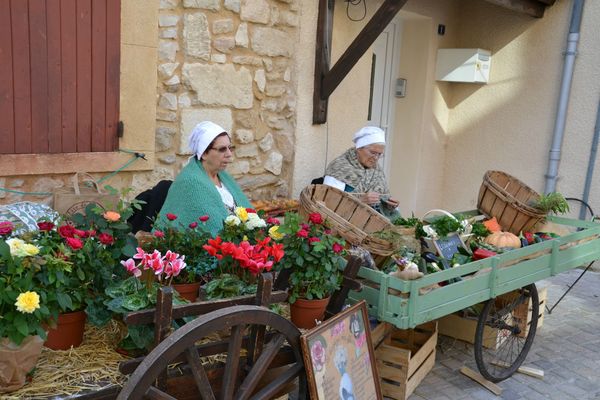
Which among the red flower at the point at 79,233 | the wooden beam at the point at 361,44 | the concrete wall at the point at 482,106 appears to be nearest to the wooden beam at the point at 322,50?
the wooden beam at the point at 361,44

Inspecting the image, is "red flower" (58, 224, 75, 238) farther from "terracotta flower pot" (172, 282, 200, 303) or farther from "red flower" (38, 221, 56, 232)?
"terracotta flower pot" (172, 282, 200, 303)

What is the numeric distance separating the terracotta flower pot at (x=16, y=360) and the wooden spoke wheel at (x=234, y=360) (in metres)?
0.35

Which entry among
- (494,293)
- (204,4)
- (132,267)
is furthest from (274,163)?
(132,267)

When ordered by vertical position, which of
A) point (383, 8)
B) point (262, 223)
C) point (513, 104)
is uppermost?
point (383, 8)

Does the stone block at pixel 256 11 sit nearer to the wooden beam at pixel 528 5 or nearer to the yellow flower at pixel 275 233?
the yellow flower at pixel 275 233

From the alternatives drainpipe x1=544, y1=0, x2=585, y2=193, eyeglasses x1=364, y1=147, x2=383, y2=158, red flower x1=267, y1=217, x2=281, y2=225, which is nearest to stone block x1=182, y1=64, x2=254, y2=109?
eyeglasses x1=364, y1=147, x2=383, y2=158

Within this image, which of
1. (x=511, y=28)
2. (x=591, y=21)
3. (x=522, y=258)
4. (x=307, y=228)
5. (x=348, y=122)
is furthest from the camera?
(x=511, y=28)

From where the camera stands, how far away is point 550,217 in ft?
15.2

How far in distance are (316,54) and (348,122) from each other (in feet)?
2.65

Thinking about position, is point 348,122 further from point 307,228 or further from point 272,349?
point 272,349

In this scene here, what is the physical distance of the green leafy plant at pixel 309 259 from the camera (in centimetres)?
272

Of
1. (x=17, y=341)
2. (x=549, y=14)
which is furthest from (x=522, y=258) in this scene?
(x=549, y=14)

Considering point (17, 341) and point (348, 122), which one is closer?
point (17, 341)

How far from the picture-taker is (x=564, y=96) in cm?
652
